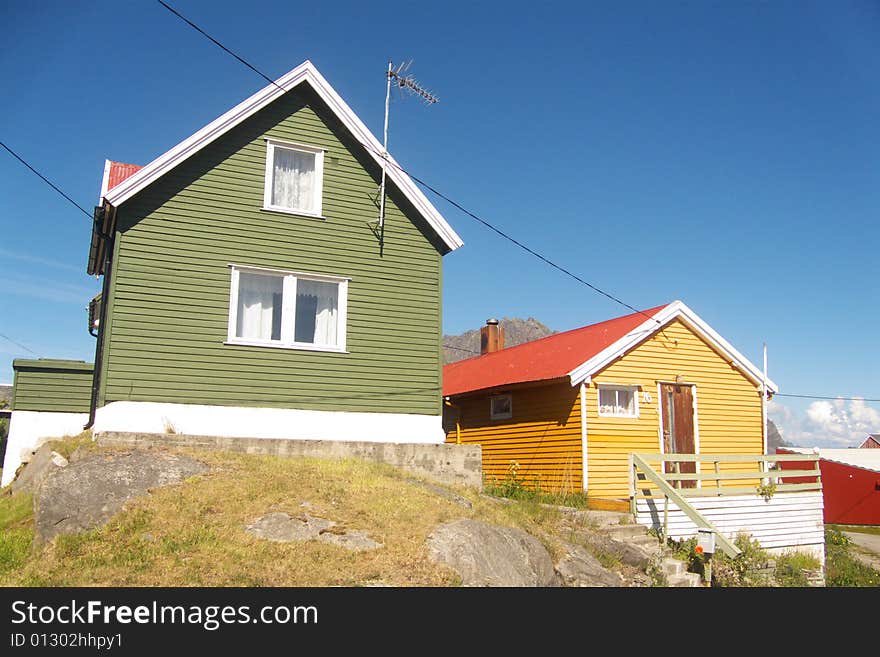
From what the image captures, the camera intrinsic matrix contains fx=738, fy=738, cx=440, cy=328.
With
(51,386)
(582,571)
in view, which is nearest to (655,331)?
(582,571)

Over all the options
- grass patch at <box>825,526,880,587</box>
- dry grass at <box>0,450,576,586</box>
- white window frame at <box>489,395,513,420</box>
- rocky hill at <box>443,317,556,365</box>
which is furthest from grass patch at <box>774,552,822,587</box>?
rocky hill at <box>443,317,556,365</box>

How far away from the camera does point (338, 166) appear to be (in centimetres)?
1752

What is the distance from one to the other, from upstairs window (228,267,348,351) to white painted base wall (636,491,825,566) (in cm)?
828

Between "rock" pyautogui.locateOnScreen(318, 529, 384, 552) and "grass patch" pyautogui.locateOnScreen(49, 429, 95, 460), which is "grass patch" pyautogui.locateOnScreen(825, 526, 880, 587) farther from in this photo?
"grass patch" pyautogui.locateOnScreen(49, 429, 95, 460)

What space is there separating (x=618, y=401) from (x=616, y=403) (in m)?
0.10

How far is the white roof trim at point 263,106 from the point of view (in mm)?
15328

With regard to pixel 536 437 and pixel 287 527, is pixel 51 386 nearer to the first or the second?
pixel 536 437

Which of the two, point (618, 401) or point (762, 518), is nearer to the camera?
point (762, 518)

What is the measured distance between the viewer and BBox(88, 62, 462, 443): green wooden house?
15.3 meters

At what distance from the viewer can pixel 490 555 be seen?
10922 millimetres

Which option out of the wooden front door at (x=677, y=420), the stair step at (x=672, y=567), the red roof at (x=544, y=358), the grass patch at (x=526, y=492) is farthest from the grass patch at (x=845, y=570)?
the red roof at (x=544, y=358)

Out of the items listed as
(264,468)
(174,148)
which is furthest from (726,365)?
(174,148)
